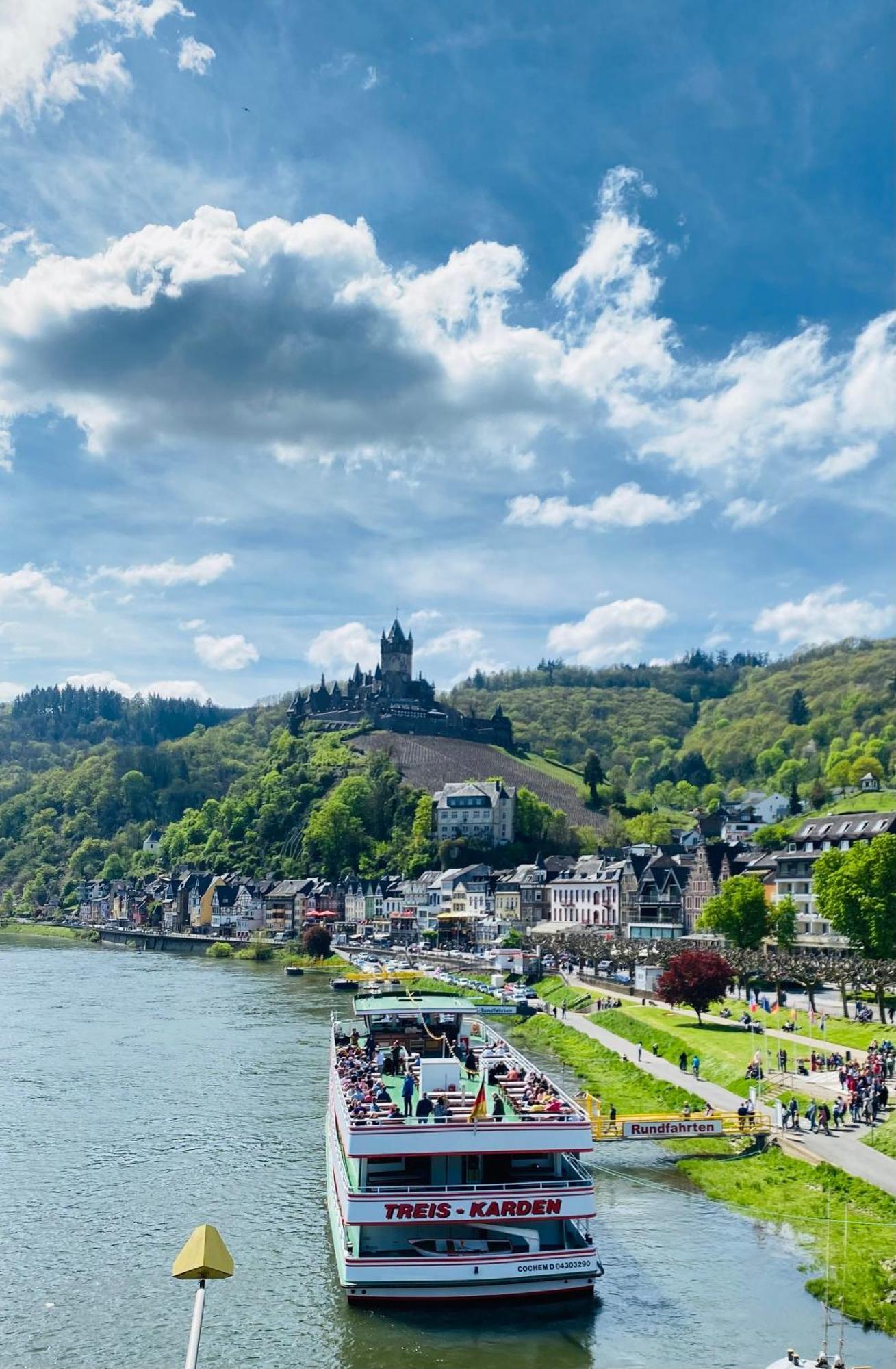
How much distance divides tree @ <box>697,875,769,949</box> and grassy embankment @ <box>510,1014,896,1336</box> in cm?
3233

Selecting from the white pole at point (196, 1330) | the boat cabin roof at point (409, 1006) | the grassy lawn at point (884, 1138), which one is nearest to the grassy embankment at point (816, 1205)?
the grassy lawn at point (884, 1138)

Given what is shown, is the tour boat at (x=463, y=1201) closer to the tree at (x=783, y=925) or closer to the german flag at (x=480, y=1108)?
the german flag at (x=480, y=1108)

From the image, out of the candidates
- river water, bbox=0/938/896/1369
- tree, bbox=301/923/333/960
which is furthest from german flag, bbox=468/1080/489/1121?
tree, bbox=301/923/333/960

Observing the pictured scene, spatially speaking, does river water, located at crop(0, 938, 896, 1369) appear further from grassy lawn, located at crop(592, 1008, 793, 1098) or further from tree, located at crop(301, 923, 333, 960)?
tree, located at crop(301, 923, 333, 960)

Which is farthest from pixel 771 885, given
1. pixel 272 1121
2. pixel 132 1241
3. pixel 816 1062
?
pixel 132 1241

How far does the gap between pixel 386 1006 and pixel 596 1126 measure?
8.49 meters

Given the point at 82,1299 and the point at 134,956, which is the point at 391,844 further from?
the point at 82,1299

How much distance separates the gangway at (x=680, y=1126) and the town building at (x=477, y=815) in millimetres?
136912

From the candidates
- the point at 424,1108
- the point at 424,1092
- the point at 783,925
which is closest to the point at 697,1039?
the point at 783,925

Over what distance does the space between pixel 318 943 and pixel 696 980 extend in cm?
8849

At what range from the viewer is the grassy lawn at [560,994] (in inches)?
3424

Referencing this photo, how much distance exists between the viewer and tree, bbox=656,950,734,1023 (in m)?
63.9

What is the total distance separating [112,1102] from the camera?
179 feet

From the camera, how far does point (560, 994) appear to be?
94.8 meters
